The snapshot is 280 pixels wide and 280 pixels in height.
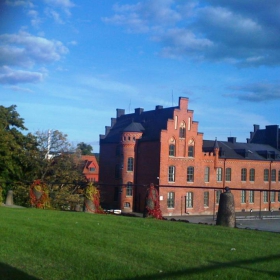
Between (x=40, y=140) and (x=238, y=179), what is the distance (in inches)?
1227

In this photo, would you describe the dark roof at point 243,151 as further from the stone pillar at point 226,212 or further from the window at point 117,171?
the stone pillar at point 226,212

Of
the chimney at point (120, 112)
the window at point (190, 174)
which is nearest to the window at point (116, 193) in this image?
the window at point (190, 174)

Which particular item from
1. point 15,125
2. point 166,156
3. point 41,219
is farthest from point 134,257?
point 166,156

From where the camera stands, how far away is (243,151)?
69938 millimetres

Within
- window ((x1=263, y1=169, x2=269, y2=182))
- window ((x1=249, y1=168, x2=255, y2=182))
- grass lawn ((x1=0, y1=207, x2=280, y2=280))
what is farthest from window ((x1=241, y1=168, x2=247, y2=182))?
grass lawn ((x1=0, y1=207, x2=280, y2=280))

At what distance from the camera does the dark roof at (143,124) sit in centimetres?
6400

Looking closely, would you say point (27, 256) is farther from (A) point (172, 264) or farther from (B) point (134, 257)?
(A) point (172, 264)

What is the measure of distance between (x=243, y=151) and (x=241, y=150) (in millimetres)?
405

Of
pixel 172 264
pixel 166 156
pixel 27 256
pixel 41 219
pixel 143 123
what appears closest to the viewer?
pixel 172 264

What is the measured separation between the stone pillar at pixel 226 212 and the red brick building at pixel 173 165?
4502 cm

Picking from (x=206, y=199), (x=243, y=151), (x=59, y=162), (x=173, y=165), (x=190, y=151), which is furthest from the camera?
(x=243, y=151)

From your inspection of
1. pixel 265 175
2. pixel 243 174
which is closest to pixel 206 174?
pixel 243 174

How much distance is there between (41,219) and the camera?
40.0ft

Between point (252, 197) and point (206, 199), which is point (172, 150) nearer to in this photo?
point (206, 199)
